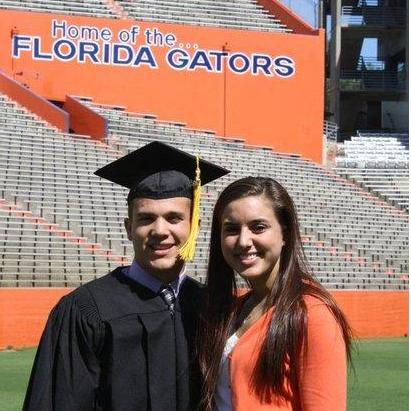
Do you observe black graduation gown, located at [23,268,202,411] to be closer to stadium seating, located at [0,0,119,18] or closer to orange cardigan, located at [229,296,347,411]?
orange cardigan, located at [229,296,347,411]

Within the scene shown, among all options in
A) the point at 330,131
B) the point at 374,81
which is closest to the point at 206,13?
the point at 330,131

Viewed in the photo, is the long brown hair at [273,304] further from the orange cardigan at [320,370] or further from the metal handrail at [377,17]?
the metal handrail at [377,17]

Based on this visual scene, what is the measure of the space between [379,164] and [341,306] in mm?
10949

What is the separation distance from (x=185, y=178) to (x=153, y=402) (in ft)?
2.61

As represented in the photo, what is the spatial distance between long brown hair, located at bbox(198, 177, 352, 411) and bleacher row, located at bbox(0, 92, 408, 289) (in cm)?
1241

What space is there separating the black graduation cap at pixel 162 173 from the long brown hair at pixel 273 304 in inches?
9.7

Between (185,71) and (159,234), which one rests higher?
(185,71)

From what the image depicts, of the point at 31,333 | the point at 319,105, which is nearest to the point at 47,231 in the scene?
the point at 31,333

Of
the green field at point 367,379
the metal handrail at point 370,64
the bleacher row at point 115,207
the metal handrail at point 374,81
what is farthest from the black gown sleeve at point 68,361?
the metal handrail at point 370,64

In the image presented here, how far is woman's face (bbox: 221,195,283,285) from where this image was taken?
10.3 ft

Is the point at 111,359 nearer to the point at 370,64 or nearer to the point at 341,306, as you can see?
the point at 341,306

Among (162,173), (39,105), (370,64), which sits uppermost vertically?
(370,64)

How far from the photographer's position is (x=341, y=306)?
57.2 feet

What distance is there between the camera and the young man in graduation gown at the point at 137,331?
→ 3.27 meters
